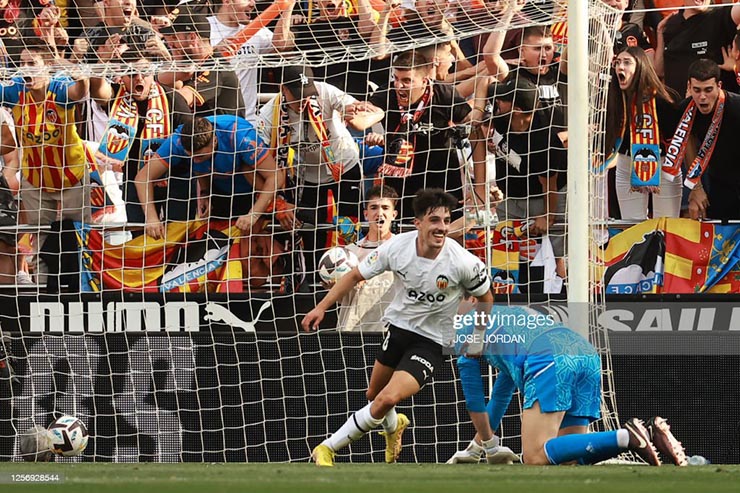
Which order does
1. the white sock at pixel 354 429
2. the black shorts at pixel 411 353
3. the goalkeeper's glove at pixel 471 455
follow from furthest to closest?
the goalkeeper's glove at pixel 471 455 → the black shorts at pixel 411 353 → the white sock at pixel 354 429

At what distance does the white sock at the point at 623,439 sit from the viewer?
5.44 metres

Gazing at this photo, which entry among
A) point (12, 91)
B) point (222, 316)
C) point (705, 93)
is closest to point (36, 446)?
point (222, 316)

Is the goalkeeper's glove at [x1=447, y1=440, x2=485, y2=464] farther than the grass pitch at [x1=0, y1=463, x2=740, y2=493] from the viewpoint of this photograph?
Yes

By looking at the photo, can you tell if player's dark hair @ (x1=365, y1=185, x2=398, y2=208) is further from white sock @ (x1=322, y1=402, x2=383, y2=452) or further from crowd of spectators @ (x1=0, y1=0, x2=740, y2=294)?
Answer: white sock @ (x1=322, y1=402, x2=383, y2=452)

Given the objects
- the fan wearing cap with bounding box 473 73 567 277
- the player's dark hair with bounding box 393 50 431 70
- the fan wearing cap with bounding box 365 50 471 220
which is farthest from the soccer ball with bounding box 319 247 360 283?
the player's dark hair with bounding box 393 50 431 70

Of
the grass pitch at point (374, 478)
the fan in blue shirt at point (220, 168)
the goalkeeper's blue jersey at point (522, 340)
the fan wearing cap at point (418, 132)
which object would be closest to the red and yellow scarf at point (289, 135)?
the fan in blue shirt at point (220, 168)

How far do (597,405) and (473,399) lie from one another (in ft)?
2.66

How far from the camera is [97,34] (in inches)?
330

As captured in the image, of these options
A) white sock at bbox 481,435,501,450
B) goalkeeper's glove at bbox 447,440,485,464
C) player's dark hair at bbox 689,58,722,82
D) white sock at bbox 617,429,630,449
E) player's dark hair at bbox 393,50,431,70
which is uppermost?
player's dark hair at bbox 393,50,431,70

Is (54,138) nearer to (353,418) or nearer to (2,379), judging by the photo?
(2,379)

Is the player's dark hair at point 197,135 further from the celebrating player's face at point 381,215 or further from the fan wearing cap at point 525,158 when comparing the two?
the fan wearing cap at point 525,158

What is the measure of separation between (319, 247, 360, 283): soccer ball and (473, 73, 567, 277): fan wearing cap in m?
1.09

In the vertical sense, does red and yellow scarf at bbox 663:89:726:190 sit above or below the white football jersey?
above

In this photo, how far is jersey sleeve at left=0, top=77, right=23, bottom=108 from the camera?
331 inches
